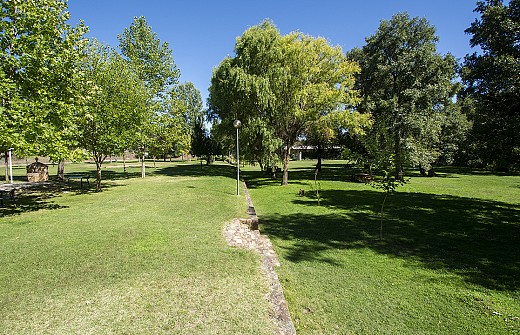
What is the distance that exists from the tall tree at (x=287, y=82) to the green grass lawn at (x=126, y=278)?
11162 mm

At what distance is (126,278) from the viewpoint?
438 cm

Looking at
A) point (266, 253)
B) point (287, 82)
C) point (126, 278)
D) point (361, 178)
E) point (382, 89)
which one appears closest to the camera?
point (126, 278)

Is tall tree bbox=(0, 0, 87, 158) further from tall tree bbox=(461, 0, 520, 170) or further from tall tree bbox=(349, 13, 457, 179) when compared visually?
tall tree bbox=(349, 13, 457, 179)

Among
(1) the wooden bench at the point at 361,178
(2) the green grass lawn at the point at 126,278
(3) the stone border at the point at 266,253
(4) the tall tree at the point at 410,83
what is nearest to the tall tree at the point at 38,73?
(2) the green grass lawn at the point at 126,278

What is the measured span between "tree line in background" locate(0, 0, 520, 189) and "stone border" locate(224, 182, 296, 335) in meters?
3.58

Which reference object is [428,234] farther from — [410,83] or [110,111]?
[410,83]

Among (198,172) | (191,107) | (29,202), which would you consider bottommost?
(29,202)

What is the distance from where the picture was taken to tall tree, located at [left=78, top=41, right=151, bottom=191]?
44.7 feet

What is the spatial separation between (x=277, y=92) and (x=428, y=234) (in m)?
12.6

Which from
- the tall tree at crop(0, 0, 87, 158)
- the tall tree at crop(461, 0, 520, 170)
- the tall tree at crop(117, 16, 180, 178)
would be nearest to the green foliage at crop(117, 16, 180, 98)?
the tall tree at crop(117, 16, 180, 178)

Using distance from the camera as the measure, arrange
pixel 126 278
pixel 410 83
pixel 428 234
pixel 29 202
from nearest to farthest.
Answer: pixel 126 278 → pixel 428 234 → pixel 29 202 → pixel 410 83

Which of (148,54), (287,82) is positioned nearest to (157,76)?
(148,54)

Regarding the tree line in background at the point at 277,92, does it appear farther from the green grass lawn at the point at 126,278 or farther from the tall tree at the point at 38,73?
the green grass lawn at the point at 126,278

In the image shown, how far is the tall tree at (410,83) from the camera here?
65.4 feet
